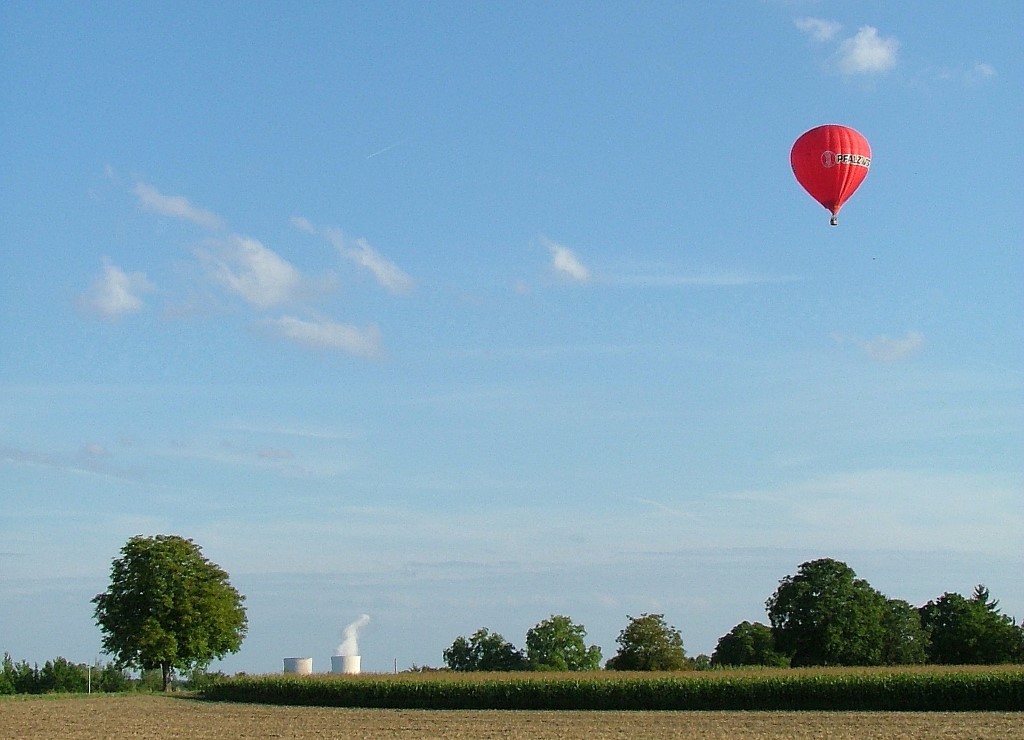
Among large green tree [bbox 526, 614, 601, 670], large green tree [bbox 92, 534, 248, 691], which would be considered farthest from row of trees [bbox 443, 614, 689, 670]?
large green tree [bbox 92, 534, 248, 691]

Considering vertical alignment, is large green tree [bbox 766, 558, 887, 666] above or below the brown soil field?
above

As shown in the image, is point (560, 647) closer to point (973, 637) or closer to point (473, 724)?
point (973, 637)

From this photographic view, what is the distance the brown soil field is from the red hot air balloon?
51.0 feet

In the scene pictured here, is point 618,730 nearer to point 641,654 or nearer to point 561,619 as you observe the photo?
point 641,654

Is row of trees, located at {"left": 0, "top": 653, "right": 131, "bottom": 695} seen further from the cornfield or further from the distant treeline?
the cornfield

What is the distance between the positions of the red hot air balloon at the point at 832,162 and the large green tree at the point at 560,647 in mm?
50309

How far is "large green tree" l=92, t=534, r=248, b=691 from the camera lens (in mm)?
63438

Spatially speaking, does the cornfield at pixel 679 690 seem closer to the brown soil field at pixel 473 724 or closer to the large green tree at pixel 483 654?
the brown soil field at pixel 473 724

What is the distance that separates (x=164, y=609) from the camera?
2502 inches

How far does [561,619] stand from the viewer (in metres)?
84.2

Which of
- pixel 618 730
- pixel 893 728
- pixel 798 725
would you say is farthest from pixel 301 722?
pixel 893 728

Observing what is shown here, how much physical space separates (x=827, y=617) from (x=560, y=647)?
17864mm

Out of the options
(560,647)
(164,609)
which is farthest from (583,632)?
(164,609)

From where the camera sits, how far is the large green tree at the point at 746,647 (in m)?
91.8
